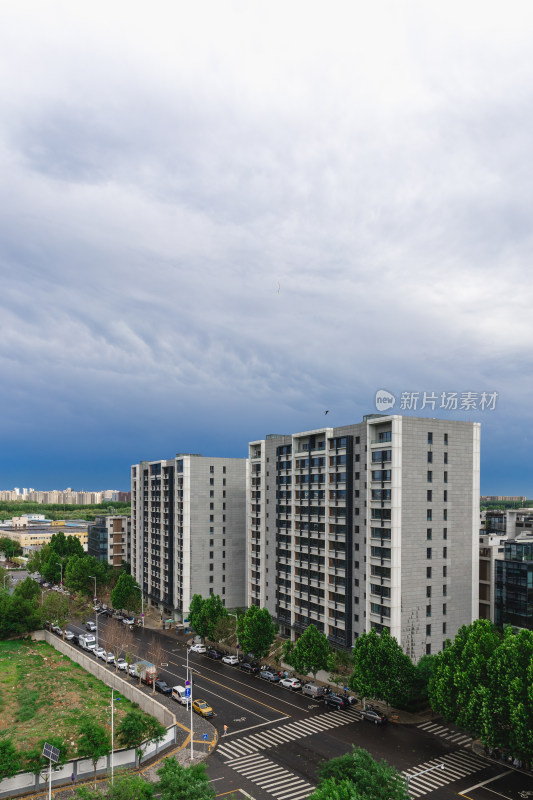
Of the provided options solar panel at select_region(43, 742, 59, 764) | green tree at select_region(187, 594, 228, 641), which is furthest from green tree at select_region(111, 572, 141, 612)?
solar panel at select_region(43, 742, 59, 764)

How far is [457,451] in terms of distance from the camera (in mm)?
73500

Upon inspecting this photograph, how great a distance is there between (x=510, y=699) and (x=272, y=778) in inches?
843

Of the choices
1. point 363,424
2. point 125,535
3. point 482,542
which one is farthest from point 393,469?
point 125,535

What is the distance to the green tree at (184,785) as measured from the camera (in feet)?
114

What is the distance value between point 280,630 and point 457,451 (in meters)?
43.5

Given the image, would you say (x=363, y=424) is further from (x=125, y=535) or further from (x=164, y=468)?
(x=125, y=535)

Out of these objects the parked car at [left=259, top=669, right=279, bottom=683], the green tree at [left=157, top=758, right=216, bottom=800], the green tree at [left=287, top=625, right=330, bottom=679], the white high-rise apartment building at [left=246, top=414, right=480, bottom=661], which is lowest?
the parked car at [left=259, top=669, right=279, bottom=683]

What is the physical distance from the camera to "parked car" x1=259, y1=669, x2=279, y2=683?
75.6m

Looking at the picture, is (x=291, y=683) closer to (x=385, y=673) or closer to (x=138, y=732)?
(x=385, y=673)

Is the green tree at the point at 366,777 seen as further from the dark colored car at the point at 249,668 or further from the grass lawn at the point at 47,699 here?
the dark colored car at the point at 249,668

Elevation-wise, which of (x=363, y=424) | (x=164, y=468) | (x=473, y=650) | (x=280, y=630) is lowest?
(x=280, y=630)

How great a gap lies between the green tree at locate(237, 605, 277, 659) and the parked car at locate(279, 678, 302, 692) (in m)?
6.89

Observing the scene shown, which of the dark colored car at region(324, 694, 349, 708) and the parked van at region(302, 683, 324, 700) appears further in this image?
the parked van at region(302, 683, 324, 700)

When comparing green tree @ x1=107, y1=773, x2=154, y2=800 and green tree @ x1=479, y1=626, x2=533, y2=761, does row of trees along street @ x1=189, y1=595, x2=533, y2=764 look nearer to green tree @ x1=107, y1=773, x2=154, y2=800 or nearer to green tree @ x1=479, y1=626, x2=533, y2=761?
green tree @ x1=479, y1=626, x2=533, y2=761
